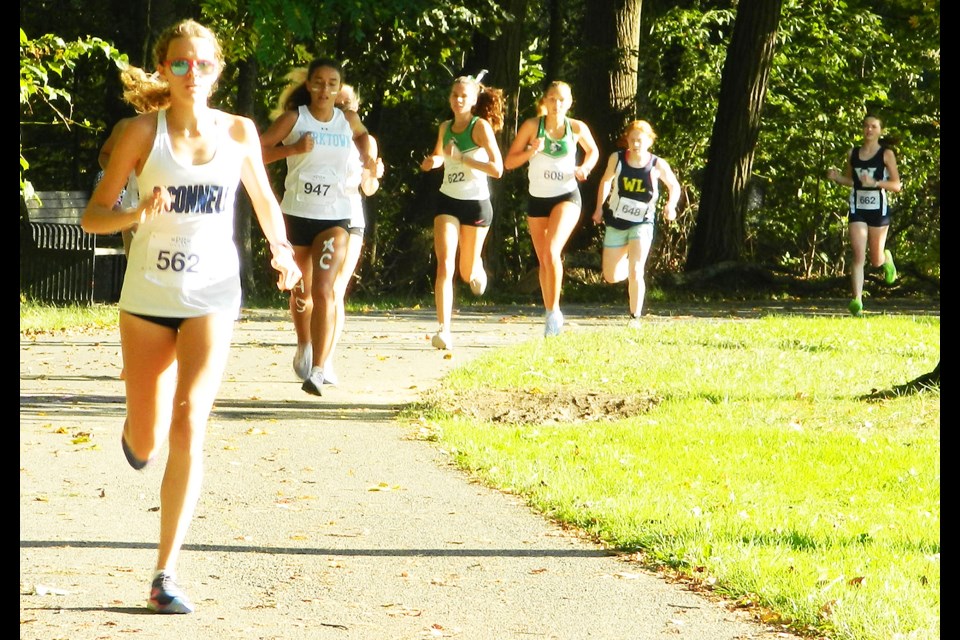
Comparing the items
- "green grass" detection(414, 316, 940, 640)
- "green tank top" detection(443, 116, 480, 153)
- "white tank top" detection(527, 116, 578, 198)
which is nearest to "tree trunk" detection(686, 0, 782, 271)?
"green grass" detection(414, 316, 940, 640)

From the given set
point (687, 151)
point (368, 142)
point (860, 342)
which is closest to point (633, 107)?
point (687, 151)

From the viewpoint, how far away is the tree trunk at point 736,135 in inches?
918

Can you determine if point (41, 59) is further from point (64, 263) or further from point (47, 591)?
point (47, 591)

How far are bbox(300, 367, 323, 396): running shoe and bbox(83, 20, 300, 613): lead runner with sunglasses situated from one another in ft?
15.7

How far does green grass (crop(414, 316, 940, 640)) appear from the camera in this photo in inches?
215

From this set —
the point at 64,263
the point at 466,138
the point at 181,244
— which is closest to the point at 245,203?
the point at 64,263

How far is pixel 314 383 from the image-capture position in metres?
10.2

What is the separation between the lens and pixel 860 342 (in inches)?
559

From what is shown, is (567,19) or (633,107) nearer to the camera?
(633,107)

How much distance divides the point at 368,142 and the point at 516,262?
1534 centimetres

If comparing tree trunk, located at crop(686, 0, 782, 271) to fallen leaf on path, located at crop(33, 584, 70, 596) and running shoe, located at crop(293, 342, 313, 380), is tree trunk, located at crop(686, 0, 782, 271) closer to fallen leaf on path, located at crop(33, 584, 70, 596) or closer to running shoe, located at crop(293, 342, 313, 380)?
running shoe, located at crop(293, 342, 313, 380)

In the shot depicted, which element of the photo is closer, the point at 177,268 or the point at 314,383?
the point at 177,268

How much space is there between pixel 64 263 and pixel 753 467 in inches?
516
